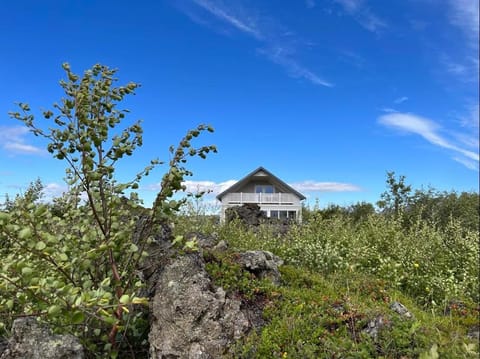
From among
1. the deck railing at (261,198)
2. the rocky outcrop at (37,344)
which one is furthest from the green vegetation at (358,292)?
the deck railing at (261,198)

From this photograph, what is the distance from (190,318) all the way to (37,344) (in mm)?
1131

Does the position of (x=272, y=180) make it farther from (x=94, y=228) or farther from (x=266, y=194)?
(x=94, y=228)

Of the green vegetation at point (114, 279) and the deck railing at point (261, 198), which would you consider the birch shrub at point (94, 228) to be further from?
the deck railing at point (261, 198)

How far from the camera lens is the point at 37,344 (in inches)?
114

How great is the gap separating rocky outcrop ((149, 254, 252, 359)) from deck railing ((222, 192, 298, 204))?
34533mm

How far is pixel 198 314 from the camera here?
3361mm

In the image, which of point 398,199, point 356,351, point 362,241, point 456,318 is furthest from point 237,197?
point 356,351

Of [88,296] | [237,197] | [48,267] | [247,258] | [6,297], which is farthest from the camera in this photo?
[237,197]

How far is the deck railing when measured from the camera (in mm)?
38500

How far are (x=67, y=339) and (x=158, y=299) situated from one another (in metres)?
0.78

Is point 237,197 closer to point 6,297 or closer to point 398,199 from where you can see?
point 398,199

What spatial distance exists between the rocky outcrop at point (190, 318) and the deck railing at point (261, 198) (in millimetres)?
34533

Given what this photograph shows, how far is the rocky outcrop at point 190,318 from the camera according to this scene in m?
3.26

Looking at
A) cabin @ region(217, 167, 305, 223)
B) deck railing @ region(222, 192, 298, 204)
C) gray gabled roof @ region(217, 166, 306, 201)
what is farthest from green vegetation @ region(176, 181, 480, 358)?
gray gabled roof @ region(217, 166, 306, 201)
